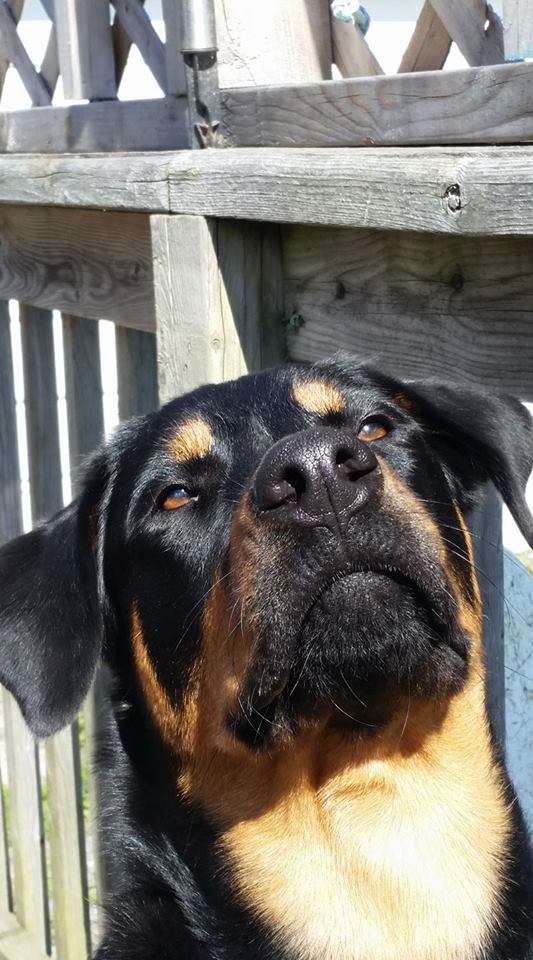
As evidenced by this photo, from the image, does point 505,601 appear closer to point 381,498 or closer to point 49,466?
point 381,498

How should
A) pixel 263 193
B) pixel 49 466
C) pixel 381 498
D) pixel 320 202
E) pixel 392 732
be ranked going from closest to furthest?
pixel 381 498 < pixel 392 732 < pixel 320 202 < pixel 263 193 < pixel 49 466

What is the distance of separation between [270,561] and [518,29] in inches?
45.9

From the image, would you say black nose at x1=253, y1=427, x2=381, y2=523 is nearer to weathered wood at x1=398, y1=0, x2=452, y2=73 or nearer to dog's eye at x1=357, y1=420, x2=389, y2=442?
dog's eye at x1=357, y1=420, x2=389, y2=442

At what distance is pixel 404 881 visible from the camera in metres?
2.44

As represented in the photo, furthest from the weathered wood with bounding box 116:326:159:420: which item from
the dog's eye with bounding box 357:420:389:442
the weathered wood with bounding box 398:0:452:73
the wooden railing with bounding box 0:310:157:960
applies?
the weathered wood with bounding box 398:0:452:73

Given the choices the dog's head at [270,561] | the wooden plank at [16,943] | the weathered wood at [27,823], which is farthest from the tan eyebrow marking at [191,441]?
the wooden plank at [16,943]

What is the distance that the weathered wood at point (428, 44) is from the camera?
2668 mm

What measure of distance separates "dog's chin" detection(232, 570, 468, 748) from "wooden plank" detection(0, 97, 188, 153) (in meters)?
1.67

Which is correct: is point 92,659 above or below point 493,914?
above

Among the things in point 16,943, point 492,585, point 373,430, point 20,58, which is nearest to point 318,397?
point 373,430

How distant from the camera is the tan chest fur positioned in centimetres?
242

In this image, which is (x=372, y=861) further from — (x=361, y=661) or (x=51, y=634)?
(x=51, y=634)

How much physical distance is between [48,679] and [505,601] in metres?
1.38

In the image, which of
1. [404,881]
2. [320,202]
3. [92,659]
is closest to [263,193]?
[320,202]
